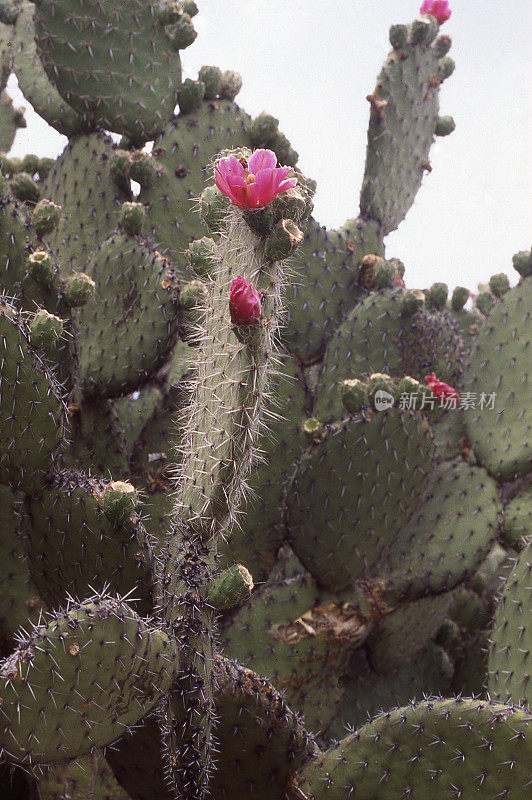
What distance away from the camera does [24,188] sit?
2254 millimetres

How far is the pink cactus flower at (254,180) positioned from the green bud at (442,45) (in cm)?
187

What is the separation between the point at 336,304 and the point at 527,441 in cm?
73

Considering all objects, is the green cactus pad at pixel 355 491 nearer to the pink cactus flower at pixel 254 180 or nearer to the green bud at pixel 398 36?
the pink cactus flower at pixel 254 180

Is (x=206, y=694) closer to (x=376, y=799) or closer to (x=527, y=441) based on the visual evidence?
(x=376, y=799)

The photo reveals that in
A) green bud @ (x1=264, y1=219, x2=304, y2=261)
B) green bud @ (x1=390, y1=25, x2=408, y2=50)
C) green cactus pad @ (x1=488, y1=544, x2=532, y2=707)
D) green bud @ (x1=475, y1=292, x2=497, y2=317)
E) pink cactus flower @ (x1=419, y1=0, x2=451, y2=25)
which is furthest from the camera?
green bud @ (x1=475, y1=292, x2=497, y2=317)

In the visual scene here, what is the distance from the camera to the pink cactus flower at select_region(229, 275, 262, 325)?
112cm

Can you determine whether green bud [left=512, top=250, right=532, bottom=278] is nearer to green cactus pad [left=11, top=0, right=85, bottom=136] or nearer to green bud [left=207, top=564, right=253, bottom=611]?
green cactus pad [left=11, top=0, right=85, bottom=136]

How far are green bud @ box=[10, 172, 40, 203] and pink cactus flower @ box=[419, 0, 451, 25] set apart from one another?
1.51 metres

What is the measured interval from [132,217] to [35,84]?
0.90m

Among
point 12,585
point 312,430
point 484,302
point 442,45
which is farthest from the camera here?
point 484,302

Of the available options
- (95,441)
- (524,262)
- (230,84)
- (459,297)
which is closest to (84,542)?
(95,441)

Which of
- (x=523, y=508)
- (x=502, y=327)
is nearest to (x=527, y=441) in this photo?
(x=523, y=508)

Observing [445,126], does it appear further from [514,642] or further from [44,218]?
[514,642]

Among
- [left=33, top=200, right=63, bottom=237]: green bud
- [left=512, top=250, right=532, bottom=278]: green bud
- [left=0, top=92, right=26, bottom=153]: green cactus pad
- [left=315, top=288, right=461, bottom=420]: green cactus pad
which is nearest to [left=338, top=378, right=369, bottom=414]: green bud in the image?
[left=315, top=288, right=461, bottom=420]: green cactus pad
